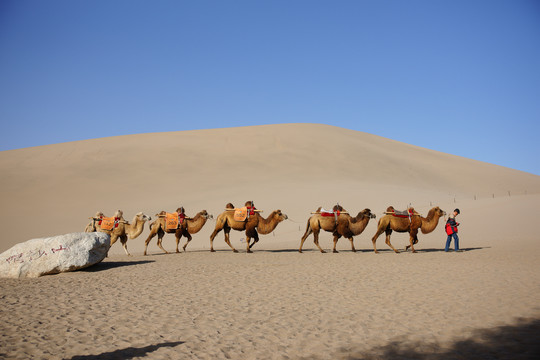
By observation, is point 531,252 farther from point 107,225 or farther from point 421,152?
point 421,152

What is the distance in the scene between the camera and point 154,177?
39.3 m

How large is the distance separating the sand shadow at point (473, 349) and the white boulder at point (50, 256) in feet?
29.5

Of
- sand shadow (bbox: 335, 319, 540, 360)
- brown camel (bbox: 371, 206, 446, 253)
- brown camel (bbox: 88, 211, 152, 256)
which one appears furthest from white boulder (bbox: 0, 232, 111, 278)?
brown camel (bbox: 371, 206, 446, 253)

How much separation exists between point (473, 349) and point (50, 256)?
34.6 ft

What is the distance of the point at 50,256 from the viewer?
1124cm

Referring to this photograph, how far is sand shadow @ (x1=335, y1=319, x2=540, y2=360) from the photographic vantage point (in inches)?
193

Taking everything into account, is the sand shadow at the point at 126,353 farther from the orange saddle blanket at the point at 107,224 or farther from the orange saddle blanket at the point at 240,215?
the orange saddle blanket at the point at 107,224

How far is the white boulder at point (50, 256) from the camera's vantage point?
35.8ft

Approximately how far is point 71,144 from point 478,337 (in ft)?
186

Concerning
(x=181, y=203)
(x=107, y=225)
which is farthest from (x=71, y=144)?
(x=107, y=225)

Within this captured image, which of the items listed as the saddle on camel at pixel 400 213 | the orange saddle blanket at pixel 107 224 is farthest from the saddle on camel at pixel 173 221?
the saddle on camel at pixel 400 213

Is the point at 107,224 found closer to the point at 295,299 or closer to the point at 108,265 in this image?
the point at 108,265

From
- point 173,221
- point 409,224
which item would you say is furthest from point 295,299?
point 173,221

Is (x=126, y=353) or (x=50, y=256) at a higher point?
(x=50, y=256)
